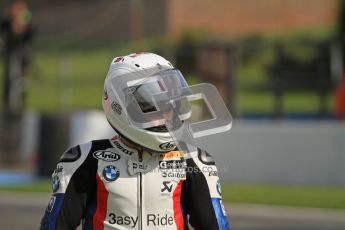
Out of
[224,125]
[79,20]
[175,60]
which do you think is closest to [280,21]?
[79,20]

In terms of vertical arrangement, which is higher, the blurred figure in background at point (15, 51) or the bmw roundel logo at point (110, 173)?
the bmw roundel logo at point (110, 173)

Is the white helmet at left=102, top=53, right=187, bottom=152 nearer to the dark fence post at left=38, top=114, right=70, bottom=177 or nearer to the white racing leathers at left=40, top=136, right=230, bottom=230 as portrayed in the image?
the white racing leathers at left=40, top=136, right=230, bottom=230

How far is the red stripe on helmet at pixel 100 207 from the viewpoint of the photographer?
3.93 metres

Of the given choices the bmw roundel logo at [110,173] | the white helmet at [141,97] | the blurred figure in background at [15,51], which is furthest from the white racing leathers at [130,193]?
the blurred figure in background at [15,51]

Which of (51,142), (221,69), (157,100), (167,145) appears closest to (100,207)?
(167,145)

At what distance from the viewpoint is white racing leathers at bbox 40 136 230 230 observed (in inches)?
154

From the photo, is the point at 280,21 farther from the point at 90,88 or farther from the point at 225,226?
the point at 225,226

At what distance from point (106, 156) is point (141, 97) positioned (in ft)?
0.87

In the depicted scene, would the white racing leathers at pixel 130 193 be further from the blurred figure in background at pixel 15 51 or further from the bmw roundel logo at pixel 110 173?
the blurred figure in background at pixel 15 51

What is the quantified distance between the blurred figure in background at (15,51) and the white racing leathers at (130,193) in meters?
15.4

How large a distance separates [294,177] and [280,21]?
2395 cm

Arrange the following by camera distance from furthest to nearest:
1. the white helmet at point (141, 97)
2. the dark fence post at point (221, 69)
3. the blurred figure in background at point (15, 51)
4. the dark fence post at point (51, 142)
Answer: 1. the blurred figure in background at point (15, 51)
2. the dark fence post at point (221, 69)
3. the dark fence post at point (51, 142)
4. the white helmet at point (141, 97)

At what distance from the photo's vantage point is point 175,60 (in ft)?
62.3

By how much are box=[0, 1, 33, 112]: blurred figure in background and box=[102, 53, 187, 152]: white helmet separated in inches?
604
